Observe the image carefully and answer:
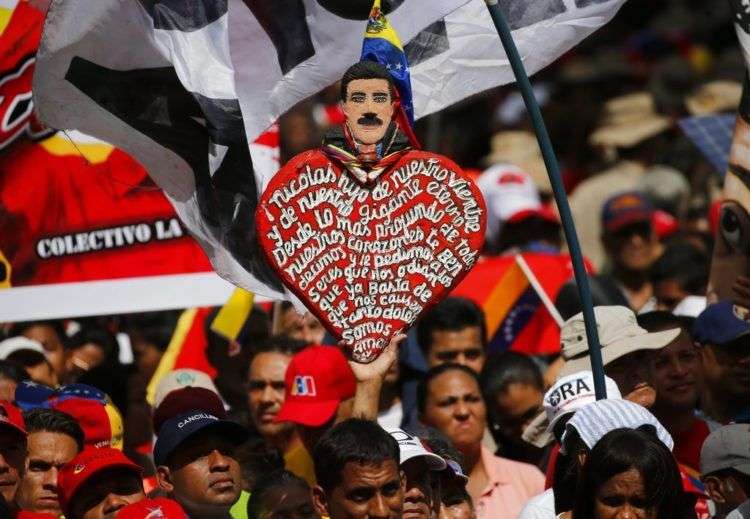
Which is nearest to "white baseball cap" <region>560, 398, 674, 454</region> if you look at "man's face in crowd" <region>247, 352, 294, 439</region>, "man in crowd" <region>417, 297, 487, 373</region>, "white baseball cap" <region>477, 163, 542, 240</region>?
"man's face in crowd" <region>247, 352, 294, 439</region>

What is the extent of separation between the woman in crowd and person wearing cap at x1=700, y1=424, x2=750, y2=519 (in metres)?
0.84

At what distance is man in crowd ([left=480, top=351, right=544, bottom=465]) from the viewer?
347 inches

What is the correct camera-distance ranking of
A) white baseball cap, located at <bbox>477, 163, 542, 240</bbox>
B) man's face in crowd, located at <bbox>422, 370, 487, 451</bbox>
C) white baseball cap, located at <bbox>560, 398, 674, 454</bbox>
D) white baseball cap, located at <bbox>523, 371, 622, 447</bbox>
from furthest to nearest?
white baseball cap, located at <bbox>477, 163, 542, 240</bbox>, man's face in crowd, located at <bbox>422, 370, 487, 451</bbox>, white baseball cap, located at <bbox>523, 371, 622, 447</bbox>, white baseball cap, located at <bbox>560, 398, 674, 454</bbox>

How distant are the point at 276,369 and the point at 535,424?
4.42 feet

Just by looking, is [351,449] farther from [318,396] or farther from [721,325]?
[721,325]

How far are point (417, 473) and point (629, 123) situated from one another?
8302 mm

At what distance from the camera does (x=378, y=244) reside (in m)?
6.68

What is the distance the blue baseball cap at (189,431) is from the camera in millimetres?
7137

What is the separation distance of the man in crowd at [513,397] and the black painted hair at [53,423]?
205cm

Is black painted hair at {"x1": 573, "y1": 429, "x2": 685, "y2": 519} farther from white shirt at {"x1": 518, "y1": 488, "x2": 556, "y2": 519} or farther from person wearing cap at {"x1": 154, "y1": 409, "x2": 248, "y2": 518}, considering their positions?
person wearing cap at {"x1": 154, "y1": 409, "x2": 248, "y2": 518}

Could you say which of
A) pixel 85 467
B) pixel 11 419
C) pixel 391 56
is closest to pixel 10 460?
pixel 11 419

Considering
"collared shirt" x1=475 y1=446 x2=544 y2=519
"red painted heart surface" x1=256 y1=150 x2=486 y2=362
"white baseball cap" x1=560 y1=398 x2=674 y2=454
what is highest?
"red painted heart surface" x1=256 y1=150 x2=486 y2=362

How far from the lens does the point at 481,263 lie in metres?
10.9

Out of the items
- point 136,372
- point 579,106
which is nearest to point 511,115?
point 579,106
